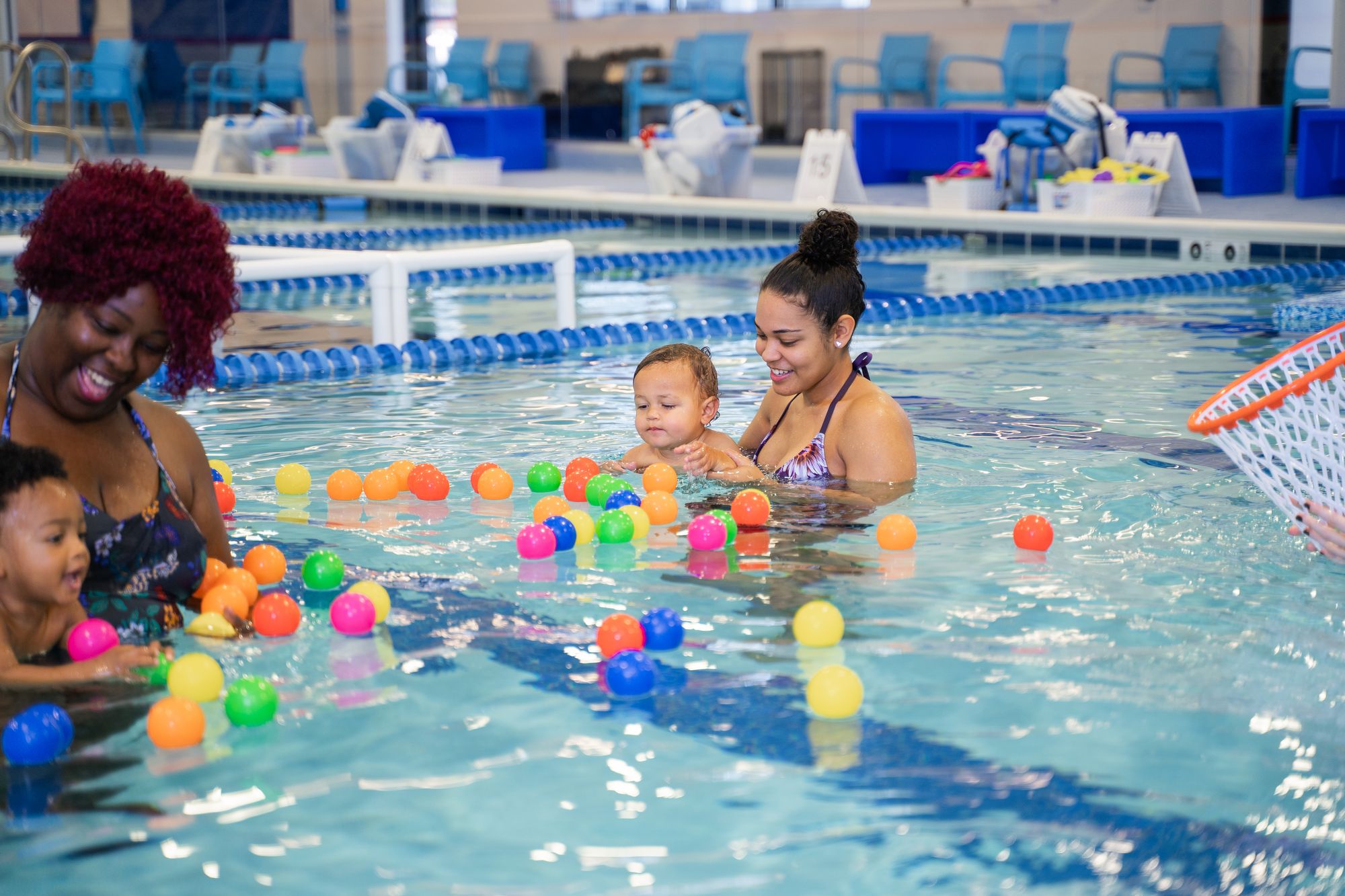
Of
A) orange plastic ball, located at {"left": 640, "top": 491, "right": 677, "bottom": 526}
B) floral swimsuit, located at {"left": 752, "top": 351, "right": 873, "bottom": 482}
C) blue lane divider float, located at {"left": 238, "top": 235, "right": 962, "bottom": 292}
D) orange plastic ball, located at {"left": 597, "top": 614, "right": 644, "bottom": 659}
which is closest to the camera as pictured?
orange plastic ball, located at {"left": 597, "top": 614, "right": 644, "bottom": 659}

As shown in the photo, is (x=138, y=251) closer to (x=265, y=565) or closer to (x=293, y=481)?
(x=265, y=565)

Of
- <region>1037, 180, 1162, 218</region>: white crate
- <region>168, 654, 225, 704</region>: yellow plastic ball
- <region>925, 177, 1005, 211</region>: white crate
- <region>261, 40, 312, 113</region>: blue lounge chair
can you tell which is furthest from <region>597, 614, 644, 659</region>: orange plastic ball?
<region>261, 40, 312, 113</region>: blue lounge chair

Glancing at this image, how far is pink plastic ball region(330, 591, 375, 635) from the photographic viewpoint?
3.21 meters

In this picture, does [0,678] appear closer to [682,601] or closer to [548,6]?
[682,601]

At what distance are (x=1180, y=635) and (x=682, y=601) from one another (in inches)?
43.9

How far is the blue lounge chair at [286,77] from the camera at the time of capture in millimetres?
20797

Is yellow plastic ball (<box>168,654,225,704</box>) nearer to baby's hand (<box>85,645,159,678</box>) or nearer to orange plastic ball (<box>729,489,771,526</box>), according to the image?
baby's hand (<box>85,645,159,678</box>)

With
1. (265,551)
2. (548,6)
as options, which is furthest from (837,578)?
(548,6)

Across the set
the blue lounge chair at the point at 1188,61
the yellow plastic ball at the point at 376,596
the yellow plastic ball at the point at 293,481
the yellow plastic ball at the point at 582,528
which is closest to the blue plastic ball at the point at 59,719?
Answer: the yellow plastic ball at the point at 376,596

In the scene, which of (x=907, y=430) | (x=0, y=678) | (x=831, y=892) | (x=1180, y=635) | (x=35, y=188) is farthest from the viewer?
(x=35, y=188)

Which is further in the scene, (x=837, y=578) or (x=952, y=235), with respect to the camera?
(x=952, y=235)

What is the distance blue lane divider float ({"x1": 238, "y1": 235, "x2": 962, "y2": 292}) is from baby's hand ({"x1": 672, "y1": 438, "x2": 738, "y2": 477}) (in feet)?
21.0

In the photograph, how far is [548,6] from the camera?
18.3m

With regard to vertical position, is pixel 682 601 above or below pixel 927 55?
below
